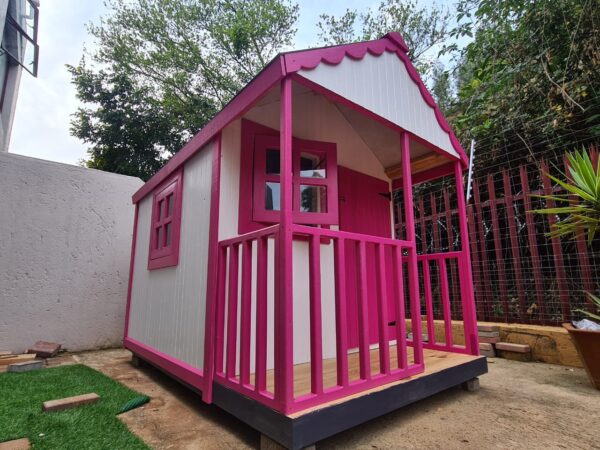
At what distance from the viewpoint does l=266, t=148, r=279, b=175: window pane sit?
2.65 meters

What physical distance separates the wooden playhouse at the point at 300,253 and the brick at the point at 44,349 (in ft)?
3.82

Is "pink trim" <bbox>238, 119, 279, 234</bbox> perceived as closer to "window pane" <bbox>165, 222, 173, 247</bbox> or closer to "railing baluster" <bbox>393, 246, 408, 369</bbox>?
"railing baluster" <bbox>393, 246, 408, 369</bbox>

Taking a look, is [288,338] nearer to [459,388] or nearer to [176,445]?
[176,445]

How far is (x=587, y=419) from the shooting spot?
1943 mm

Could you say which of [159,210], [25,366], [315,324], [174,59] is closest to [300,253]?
[315,324]

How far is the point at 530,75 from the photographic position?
4.70 metres

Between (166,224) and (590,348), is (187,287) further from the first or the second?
(590,348)

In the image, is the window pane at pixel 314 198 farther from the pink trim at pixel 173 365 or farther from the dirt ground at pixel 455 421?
the dirt ground at pixel 455 421

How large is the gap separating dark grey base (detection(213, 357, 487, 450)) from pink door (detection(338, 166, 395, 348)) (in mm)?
1023

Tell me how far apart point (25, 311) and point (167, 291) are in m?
2.65

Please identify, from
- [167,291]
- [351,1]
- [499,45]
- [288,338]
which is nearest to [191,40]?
[351,1]

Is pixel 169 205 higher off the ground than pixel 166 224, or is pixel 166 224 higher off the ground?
pixel 169 205

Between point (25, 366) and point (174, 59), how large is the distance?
1031cm

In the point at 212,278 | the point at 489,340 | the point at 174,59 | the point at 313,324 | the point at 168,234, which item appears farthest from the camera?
the point at 174,59
